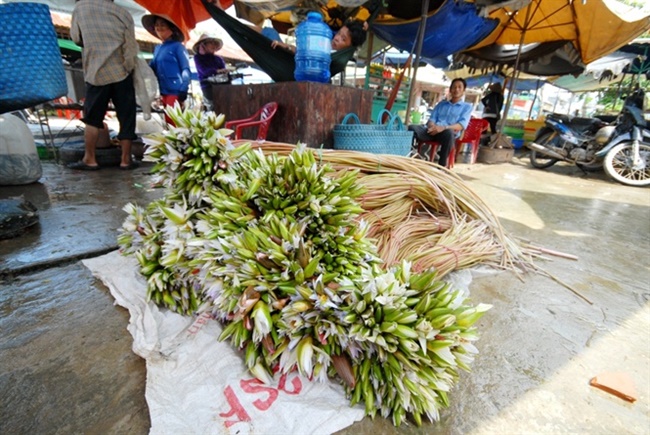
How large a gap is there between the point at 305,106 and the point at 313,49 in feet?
1.67

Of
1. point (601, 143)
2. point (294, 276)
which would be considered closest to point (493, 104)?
point (601, 143)

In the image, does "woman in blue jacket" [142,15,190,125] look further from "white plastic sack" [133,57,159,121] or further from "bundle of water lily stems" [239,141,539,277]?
"bundle of water lily stems" [239,141,539,277]

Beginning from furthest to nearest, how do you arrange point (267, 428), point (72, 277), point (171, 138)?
point (72, 277), point (171, 138), point (267, 428)

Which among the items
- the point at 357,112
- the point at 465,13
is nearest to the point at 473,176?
the point at 465,13

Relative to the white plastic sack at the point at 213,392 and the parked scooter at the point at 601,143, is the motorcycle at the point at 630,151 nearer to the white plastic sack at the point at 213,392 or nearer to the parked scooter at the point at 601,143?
the parked scooter at the point at 601,143

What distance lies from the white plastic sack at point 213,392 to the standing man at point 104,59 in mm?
3206

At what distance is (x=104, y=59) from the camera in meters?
3.16

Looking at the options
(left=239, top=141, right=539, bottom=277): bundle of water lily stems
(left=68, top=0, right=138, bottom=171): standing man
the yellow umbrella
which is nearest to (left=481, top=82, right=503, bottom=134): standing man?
the yellow umbrella

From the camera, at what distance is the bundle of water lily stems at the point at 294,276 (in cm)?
86

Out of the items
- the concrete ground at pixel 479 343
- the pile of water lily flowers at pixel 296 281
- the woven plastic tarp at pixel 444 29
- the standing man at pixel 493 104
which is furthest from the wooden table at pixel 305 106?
the standing man at pixel 493 104

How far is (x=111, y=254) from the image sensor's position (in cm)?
172

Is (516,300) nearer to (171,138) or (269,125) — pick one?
(171,138)

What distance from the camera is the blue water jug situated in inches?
90.6

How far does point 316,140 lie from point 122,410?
195cm
